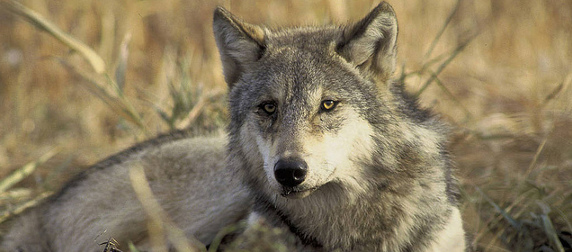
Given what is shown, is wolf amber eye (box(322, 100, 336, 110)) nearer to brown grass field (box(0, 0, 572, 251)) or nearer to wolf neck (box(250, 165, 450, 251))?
wolf neck (box(250, 165, 450, 251))

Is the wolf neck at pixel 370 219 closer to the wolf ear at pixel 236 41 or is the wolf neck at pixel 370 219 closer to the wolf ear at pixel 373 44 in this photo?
the wolf ear at pixel 373 44

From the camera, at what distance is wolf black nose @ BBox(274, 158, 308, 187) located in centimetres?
291

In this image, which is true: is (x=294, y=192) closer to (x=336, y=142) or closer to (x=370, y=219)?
(x=336, y=142)

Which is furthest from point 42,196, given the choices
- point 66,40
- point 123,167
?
point 66,40

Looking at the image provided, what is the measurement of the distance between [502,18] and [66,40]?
780 centimetres

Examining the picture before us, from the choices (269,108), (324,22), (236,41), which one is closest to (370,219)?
(269,108)

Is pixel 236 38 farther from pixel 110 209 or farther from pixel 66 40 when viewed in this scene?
pixel 66 40

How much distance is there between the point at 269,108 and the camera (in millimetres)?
3414

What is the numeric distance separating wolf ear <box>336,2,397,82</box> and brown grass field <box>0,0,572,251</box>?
1.33 meters

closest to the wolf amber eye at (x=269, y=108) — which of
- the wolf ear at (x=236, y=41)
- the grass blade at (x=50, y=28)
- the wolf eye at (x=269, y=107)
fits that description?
the wolf eye at (x=269, y=107)

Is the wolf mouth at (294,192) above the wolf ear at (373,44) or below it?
below

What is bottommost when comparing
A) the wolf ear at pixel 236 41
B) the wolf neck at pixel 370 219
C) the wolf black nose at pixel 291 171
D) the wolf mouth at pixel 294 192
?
the wolf neck at pixel 370 219

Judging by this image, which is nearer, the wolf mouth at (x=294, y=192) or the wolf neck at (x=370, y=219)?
the wolf mouth at (x=294, y=192)

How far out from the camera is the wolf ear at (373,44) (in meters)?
3.41
